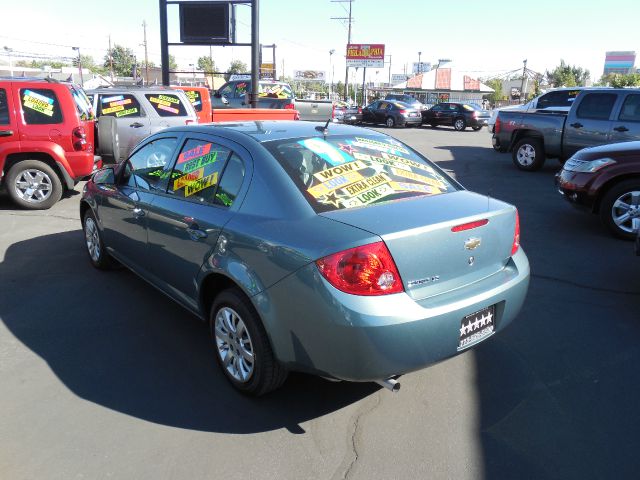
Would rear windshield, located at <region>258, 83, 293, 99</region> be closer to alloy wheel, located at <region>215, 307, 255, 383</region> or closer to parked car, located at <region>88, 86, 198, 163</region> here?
parked car, located at <region>88, 86, 198, 163</region>

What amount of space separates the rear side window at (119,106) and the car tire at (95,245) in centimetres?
515

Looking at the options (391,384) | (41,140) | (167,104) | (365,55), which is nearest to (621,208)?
(391,384)

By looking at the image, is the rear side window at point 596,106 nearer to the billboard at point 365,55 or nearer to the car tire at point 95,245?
the car tire at point 95,245

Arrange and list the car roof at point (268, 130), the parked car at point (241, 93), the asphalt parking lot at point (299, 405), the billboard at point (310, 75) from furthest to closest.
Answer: the billboard at point (310, 75) < the parked car at point (241, 93) < the car roof at point (268, 130) < the asphalt parking lot at point (299, 405)

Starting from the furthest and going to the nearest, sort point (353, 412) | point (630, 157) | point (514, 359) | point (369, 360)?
point (630, 157) → point (514, 359) → point (353, 412) → point (369, 360)

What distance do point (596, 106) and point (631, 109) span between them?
0.65m

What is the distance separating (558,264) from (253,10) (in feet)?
31.8

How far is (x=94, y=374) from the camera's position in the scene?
136 inches

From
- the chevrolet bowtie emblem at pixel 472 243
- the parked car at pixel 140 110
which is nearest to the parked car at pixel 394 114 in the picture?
the parked car at pixel 140 110

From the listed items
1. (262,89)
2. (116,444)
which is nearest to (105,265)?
(116,444)

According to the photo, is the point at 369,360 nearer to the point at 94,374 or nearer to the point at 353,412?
the point at 353,412

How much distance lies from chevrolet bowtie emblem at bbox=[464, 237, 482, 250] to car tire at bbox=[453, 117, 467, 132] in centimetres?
2432

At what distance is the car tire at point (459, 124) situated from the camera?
2583 cm

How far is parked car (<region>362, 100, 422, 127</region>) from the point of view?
2712cm
